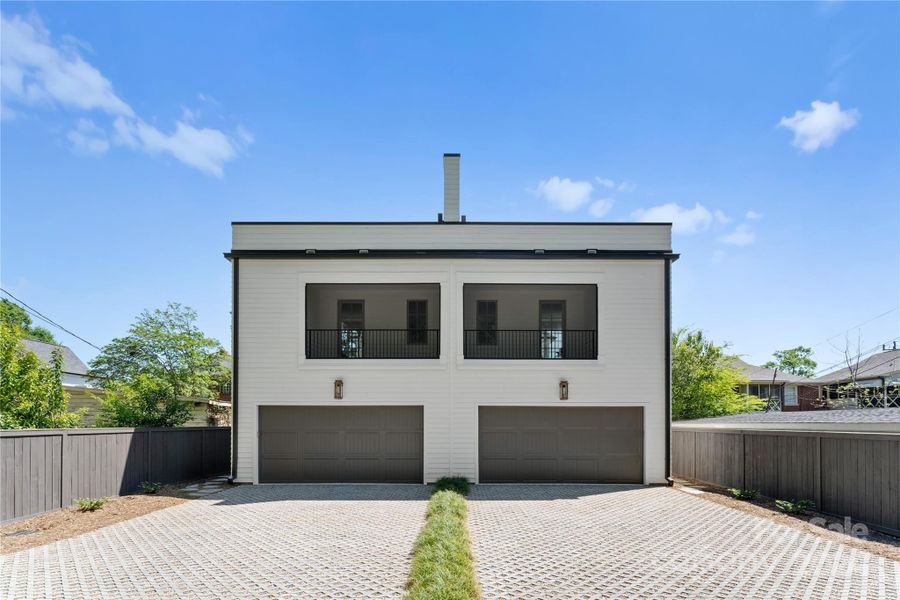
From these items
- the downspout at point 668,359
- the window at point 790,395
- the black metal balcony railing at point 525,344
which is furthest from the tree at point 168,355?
the window at point 790,395

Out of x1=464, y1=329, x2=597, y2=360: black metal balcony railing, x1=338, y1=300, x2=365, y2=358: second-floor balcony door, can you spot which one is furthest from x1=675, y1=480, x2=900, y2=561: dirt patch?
x1=338, y1=300, x2=365, y2=358: second-floor balcony door

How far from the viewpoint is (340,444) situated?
1355cm

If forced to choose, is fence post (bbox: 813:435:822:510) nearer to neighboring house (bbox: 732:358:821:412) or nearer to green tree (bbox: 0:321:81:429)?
green tree (bbox: 0:321:81:429)

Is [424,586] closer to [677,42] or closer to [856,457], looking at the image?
[856,457]

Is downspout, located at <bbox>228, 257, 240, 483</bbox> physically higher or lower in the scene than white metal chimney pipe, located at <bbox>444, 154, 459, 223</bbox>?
lower

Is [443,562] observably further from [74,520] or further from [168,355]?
[168,355]

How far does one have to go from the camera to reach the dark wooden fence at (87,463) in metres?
8.84

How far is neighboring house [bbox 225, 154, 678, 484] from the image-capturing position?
13.4 m

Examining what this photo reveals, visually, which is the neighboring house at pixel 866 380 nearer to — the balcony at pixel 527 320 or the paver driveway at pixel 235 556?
the balcony at pixel 527 320

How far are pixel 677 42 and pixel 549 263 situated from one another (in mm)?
6169

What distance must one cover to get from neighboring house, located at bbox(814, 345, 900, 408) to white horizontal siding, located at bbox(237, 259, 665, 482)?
15.3 m

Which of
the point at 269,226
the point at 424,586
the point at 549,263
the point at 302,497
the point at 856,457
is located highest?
the point at 269,226

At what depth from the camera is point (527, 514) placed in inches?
387

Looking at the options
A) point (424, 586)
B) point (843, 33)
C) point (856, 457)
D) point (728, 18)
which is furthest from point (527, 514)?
point (843, 33)
